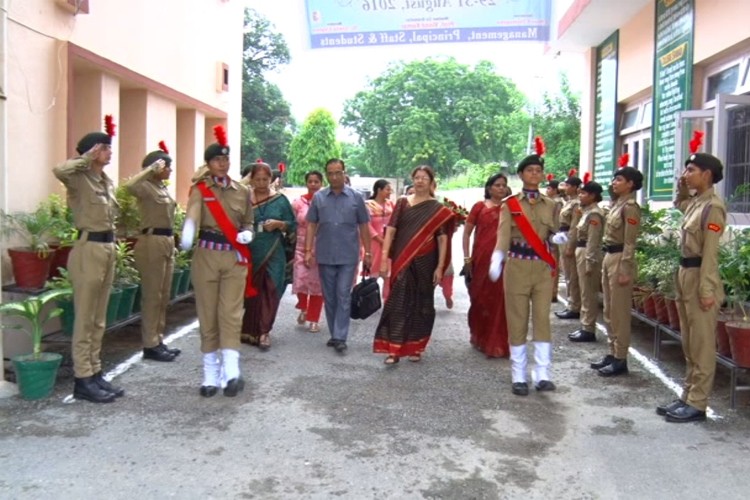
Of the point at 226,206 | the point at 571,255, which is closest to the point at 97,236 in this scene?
the point at 226,206

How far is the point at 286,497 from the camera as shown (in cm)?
338

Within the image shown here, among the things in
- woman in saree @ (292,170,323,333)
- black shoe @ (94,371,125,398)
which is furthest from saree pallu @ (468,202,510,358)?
black shoe @ (94,371,125,398)

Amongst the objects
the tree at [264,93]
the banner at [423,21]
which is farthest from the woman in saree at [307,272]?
the tree at [264,93]

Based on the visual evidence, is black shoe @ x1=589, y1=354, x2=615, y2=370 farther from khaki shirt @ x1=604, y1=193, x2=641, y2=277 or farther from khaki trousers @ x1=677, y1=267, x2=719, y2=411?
khaki trousers @ x1=677, y1=267, x2=719, y2=411

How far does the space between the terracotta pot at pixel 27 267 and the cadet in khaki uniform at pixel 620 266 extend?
458 centimetres

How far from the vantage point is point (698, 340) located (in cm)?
453

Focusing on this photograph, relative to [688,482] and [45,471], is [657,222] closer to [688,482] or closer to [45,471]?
[688,482]

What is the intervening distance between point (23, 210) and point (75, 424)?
231 cm

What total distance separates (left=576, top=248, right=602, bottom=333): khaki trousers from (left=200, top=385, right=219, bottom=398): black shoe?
396 centimetres

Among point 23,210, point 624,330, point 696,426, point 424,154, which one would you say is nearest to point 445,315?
point 624,330

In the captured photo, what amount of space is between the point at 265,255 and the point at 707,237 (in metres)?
3.78

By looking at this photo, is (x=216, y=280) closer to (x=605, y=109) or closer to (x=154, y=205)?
(x=154, y=205)

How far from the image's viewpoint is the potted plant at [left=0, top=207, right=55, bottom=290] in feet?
17.6

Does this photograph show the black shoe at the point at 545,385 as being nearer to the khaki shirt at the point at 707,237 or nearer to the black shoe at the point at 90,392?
the khaki shirt at the point at 707,237
